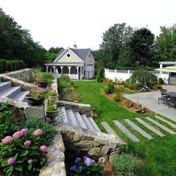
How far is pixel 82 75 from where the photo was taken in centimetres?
3017

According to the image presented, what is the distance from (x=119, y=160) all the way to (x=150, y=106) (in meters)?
7.45

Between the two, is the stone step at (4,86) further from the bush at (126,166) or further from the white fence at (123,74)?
the white fence at (123,74)

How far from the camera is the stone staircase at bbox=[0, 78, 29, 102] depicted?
260 inches

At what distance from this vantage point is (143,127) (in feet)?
23.5

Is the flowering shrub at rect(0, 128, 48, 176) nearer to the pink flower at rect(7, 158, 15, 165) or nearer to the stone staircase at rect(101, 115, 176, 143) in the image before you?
the pink flower at rect(7, 158, 15, 165)

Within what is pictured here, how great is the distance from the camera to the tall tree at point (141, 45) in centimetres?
2450

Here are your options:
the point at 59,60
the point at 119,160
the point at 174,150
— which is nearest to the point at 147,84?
the point at 174,150

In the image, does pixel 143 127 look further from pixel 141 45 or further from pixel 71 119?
pixel 141 45

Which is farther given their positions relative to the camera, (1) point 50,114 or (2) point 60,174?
(1) point 50,114

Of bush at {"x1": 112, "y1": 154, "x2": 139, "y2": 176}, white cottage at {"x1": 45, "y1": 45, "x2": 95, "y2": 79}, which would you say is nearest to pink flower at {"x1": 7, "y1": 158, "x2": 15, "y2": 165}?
bush at {"x1": 112, "y1": 154, "x2": 139, "y2": 176}

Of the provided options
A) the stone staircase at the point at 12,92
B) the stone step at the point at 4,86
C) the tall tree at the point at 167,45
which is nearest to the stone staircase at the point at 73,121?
the stone staircase at the point at 12,92

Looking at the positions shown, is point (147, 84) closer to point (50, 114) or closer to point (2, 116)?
point (50, 114)

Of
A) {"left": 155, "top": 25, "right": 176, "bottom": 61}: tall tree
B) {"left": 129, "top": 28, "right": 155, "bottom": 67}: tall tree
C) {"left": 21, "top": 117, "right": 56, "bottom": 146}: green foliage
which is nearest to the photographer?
{"left": 21, "top": 117, "right": 56, "bottom": 146}: green foliage

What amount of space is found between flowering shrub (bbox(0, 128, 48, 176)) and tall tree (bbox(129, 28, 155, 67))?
24.0 metres
